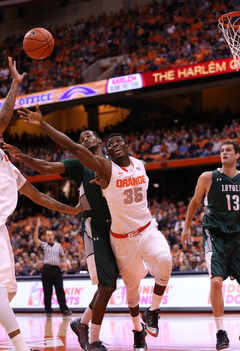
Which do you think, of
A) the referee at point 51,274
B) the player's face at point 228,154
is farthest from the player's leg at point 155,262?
the referee at point 51,274

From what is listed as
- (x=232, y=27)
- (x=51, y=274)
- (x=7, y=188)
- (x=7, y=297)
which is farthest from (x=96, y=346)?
(x=232, y=27)

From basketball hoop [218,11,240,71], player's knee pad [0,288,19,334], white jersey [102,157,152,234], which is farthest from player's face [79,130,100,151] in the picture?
basketball hoop [218,11,240,71]

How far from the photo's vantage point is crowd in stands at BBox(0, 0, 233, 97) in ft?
71.8

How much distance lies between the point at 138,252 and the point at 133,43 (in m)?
20.3

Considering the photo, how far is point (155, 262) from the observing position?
572cm

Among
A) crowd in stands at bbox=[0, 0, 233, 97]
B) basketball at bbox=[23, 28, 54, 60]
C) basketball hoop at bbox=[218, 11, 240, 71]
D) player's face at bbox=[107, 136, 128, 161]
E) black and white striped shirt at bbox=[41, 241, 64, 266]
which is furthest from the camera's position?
crowd in stands at bbox=[0, 0, 233, 97]

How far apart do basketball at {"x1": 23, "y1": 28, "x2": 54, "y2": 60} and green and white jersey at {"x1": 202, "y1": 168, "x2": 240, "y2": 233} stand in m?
2.94

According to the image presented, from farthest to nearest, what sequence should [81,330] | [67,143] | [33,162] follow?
[81,330]
[33,162]
[67,143]

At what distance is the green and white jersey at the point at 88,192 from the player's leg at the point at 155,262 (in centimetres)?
55

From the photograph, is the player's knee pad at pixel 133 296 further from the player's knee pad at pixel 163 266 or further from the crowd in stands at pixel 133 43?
the crowd in stands at pixel 133 43

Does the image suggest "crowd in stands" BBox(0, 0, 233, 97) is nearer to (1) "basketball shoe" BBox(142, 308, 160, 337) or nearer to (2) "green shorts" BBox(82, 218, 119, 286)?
(2) "green shorts" BBox(82, 218, 119, 286)

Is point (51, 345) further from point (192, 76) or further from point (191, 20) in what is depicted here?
point (191, 20)

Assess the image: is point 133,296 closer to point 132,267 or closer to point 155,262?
point 132,267

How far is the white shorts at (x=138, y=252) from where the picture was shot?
5738mm
